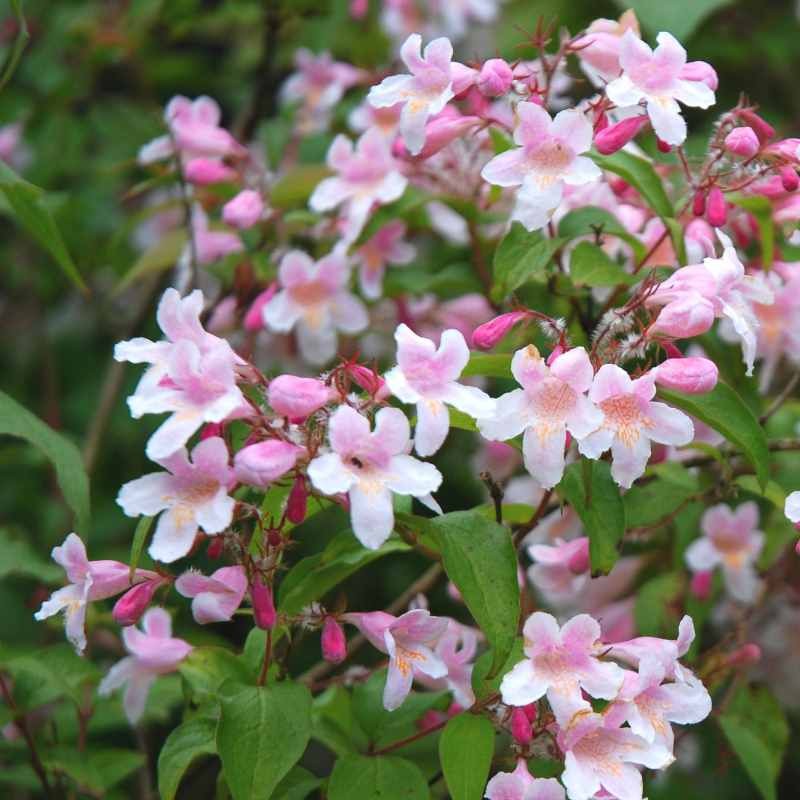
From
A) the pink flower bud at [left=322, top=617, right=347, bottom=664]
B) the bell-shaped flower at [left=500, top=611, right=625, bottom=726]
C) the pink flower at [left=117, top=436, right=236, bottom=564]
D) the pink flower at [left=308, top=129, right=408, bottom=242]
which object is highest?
the pink flower at [left=117, top=436, right=236, bottom=564]

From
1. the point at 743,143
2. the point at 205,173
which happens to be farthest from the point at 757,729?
the point at 205,173

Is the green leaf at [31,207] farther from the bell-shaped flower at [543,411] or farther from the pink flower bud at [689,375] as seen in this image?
the pink flower bud at [689,375]

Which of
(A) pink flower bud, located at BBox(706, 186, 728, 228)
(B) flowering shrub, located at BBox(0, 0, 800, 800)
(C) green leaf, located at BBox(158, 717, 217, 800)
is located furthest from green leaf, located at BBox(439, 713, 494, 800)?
(A) pink flower bud, located at BBox(706, 186, 728, 228)

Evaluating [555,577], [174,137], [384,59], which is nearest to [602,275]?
[555,577]

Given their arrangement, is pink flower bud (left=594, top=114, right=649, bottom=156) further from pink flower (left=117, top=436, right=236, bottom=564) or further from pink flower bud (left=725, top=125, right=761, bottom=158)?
pink flower (left=117, top=436, right=236, bottom=564)

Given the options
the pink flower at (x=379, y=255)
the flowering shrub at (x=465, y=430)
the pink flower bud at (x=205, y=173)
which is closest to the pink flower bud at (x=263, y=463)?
the flowering shrub at (x=465, y=430)

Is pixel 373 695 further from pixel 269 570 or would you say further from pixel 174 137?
pixel 174 137
